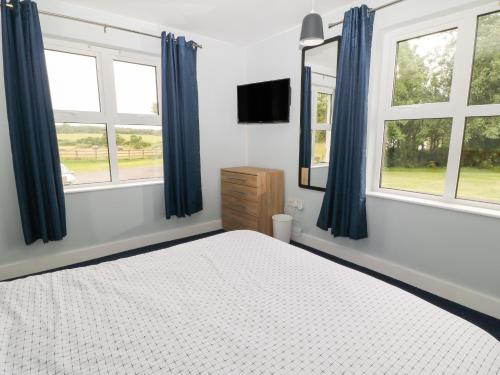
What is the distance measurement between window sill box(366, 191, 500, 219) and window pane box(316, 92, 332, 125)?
921 millimetres

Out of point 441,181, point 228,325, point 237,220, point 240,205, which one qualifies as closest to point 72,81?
point 240,205

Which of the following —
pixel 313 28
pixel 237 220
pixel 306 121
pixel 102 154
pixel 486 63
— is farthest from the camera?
pixel 237 220

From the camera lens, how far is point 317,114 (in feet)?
9.82

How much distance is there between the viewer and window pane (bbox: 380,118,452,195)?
7.33 ft

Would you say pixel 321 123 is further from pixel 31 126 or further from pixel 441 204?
pixel 31 126

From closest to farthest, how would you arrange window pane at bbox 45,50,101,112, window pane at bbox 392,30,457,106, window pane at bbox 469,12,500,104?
window pane at bbox 469,12,500,104 → window pane at bbox 392,30,457,106 → window pane at bbox 45,50,101,112

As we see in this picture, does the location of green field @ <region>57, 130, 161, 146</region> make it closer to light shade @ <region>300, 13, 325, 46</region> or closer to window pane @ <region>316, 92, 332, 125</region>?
→ window pane @ <region>316, 92, 332, 125</region>

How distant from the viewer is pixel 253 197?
3143 mm

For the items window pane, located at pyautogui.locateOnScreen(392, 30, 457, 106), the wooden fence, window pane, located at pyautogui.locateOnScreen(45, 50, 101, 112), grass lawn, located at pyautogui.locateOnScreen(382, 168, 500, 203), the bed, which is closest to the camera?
the bed

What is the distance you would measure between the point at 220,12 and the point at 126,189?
201 cm

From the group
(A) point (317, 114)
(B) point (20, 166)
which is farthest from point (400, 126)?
(B) point (20, 166)

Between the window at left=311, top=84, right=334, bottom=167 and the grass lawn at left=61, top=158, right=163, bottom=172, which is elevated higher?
the window at left=311, top=84, right=334, bottom=167

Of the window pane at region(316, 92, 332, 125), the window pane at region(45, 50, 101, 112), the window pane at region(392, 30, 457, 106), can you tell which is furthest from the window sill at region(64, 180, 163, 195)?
the window pane at region(392, 30, 457, 106)

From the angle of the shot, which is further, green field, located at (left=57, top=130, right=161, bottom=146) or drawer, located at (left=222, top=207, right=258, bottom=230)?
drawer, located at (left=222, top=207, right=258, bottom=230)
